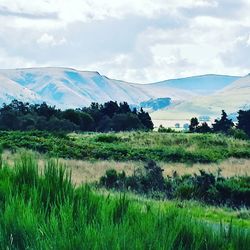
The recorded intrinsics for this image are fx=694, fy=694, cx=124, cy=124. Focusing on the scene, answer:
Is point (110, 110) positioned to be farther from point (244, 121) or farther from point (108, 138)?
point (108, 138)

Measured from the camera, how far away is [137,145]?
2131 inches

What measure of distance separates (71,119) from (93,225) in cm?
7437

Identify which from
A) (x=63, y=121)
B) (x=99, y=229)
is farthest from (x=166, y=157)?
(x=99, y=229)

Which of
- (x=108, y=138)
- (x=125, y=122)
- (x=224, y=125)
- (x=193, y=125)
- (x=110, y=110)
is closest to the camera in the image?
(x=108, y=138)

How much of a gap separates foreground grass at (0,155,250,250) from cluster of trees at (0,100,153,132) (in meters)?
64.5

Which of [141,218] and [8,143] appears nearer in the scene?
[141,218]

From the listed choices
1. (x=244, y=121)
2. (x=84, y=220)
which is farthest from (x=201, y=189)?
(x=244, y=121)

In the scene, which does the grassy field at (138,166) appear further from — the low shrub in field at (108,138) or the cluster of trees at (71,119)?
the cluster of trees at (71,119)

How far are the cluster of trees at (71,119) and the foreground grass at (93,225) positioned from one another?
6455 cm

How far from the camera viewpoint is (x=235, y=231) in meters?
6.70

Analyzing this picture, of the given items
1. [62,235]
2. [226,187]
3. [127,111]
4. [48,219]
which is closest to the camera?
[62,235]

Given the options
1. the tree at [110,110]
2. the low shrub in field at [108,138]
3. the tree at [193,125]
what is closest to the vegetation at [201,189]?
the low shrub in field at [108,138]

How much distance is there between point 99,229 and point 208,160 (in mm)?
38547

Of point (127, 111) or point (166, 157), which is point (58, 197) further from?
point (127, 111)
